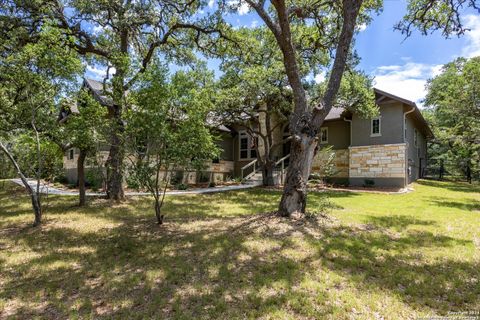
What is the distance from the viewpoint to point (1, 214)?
9461 mm

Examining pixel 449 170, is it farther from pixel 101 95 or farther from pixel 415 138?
pixel 101 95

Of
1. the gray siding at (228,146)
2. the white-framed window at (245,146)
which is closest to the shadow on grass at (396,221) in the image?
the white-framed window at (245,146)

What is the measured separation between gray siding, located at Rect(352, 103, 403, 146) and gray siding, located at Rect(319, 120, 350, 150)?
89cm

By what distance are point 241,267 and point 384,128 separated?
49.4 feet

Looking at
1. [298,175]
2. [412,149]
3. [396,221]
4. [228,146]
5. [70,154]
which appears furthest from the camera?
[228,146]

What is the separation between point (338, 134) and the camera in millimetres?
19000

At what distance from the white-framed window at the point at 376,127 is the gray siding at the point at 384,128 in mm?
119

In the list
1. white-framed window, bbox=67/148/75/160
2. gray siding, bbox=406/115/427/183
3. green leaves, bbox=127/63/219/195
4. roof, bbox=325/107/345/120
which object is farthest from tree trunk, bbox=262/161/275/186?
white-framed window, bbox=67/148/75/160

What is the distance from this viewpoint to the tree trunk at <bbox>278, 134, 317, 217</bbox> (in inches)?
283

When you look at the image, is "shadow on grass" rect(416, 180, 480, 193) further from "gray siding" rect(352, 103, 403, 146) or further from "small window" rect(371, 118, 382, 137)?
"small window" rect(371, 118, 382, 137)

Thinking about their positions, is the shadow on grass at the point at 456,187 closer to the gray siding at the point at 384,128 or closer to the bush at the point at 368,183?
the bush at the point at 368,183

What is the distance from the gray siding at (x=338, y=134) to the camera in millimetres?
18656

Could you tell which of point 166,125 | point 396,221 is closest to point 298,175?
point 396,221

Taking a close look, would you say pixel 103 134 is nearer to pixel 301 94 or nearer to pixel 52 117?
pixel 52 117
